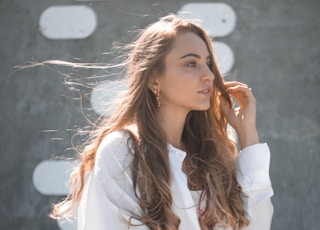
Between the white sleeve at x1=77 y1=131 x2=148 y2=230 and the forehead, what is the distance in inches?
15.5

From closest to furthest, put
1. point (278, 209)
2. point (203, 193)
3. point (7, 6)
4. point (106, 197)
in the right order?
point (106, 197) < point (203, 193) < point (278, 209) < point (7, 6)

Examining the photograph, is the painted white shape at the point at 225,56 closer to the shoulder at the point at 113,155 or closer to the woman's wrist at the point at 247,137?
the woman's wrist at the point at 247,137

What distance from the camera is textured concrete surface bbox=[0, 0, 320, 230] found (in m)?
3.64

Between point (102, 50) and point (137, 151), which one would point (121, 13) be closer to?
point (102, 50)

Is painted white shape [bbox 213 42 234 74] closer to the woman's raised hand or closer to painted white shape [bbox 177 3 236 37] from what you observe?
painted white shape [bbox 177 3 236 37]

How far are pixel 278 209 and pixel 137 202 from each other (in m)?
1.79

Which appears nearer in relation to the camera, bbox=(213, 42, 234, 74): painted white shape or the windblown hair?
the windblown hair

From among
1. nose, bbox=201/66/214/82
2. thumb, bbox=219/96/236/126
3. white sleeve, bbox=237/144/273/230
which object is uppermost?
nose, bbox=201/66/214/82

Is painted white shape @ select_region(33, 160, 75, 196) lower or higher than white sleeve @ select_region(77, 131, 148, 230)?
lower

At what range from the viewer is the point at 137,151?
2.11 m

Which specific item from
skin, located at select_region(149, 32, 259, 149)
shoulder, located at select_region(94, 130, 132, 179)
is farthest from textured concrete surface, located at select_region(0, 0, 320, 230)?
shoulder, located at select_region(94, 130, 132, 179)

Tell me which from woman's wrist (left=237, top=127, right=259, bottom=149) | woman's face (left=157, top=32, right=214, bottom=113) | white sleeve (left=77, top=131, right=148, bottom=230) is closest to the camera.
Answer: white sleeve (left=77, top=131, right=148, bottom=230)

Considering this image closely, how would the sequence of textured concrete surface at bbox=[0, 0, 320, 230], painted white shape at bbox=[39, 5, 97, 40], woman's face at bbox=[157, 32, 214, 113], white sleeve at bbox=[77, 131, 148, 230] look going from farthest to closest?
painted white shape at bbox=[39, 5, 97, 40]
textured concrete surface at bbox=[0, 0, 320, 230]
woman's face at bbox=[157, 32, 214, 113]
white sleeve at bbox=[77, 131, 148, 230]

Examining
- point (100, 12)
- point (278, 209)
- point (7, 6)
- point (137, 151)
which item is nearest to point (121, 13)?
point (100, 12)
